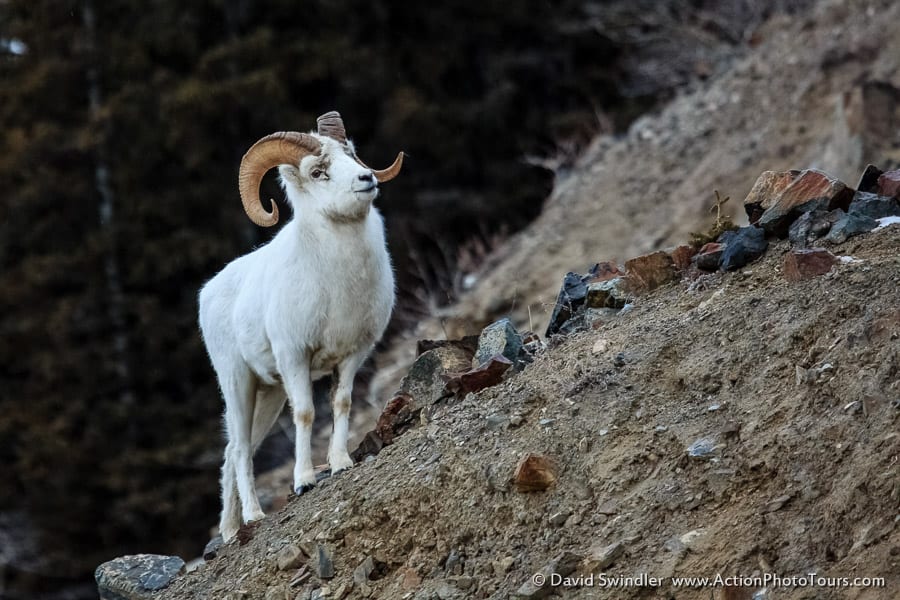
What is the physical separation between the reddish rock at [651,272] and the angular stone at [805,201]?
2.03ft

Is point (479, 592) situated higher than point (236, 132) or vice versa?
point (236, 132)

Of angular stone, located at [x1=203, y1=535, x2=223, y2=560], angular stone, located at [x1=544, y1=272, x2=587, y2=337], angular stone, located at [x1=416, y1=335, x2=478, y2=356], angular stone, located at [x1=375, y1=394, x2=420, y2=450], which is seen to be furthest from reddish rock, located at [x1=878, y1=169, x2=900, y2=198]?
angular stone, located at [x1=203, y1=535, x2=223, y2=560]

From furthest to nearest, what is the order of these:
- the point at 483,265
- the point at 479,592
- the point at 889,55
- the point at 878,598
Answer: the point at 483,265, the point at 889,55, the point at 479,592, the point at 878,598

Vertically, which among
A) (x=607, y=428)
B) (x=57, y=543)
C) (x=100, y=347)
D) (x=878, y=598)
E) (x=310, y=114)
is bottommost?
(x=878, y=598)

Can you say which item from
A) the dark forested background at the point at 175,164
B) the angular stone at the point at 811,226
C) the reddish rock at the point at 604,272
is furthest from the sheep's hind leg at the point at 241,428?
the dark forested background at the point at 175,164

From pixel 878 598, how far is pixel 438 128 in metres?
18.1

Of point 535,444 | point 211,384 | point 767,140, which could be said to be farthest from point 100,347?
point 535,444

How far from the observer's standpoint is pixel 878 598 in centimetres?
491

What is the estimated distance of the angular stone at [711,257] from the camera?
7566 millimetres

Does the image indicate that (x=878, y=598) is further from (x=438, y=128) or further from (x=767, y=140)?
(x=438, y=128)

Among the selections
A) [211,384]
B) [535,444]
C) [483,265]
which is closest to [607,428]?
[535,444]

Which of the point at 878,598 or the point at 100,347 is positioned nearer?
the point at 878,598

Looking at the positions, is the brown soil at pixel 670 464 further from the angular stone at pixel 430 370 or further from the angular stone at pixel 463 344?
the angular stone at pixel 463 344

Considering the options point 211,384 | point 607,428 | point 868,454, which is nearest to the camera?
point 868,454
